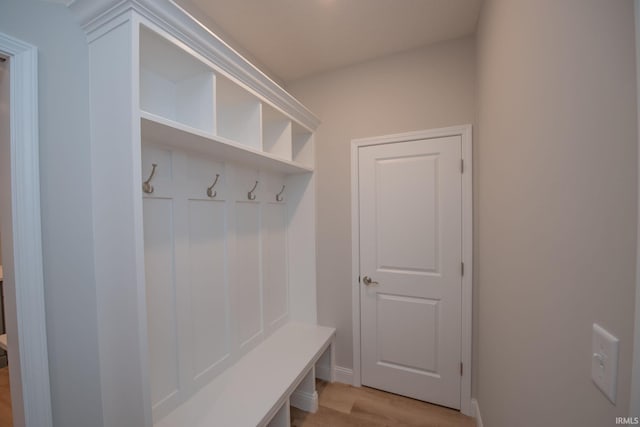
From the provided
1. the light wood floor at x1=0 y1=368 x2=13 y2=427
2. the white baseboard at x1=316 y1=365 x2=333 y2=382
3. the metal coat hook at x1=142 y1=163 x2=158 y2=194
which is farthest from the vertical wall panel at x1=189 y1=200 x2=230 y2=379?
the light wood floor at x1=0 y1=368 x2=13 y2=427

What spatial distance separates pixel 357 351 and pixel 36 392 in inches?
76.0

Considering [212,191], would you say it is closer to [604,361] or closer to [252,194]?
[252,194]

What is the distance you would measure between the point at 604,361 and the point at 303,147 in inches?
84.5

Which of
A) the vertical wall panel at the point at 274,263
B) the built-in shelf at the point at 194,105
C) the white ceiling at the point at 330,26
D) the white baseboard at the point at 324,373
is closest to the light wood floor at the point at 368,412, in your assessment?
the white baseboard at the point at 324,373

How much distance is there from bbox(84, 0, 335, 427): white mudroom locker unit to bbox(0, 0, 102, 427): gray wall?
0.05 m

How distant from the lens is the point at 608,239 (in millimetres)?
501

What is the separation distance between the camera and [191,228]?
1.42m

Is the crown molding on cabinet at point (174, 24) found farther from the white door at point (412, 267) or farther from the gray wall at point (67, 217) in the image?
the white door at point (412, 267)

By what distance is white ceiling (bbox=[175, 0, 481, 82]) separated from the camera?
1.52 m

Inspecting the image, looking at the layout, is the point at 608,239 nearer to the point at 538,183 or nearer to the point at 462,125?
the point at 538,183

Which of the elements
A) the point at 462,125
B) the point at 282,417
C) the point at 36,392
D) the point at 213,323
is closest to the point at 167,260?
the point at 213,323

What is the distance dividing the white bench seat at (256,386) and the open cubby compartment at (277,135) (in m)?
1.47

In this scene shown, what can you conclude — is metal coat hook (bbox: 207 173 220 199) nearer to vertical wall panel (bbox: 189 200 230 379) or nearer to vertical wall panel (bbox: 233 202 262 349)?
vertical wall panel (bbox: 189 200 230 379)

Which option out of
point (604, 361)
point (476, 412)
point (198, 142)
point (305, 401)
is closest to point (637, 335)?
point (604, 361)
